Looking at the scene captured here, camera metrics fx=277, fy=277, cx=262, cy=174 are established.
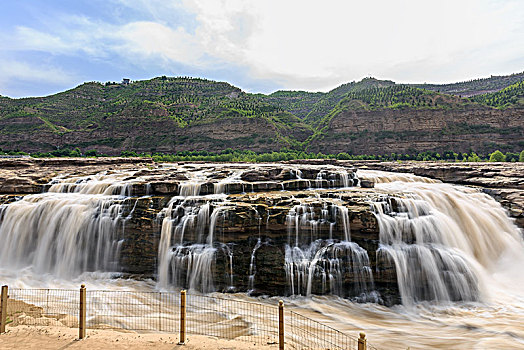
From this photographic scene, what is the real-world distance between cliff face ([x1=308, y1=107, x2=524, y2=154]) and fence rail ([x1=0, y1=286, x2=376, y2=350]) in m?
59.0

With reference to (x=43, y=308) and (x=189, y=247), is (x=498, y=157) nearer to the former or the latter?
(x=189, y=247)

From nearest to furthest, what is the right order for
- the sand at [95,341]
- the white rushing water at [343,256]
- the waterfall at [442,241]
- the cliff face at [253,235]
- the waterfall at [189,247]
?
1. the sand at [95,341]
2. the white rushing water at [343,256]
3. the waterfall at [442,241]
4. the cliff face at [253,235]
5. the waterfall at [189,247]

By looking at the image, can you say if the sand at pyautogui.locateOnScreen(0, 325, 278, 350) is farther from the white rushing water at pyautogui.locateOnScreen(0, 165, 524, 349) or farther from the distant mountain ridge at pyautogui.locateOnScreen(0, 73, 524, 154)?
the distant mountain ridge at pyautogui.locateOnScreen(0, 73, 524, 154)

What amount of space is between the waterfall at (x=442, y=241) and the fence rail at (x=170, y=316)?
5067 mm

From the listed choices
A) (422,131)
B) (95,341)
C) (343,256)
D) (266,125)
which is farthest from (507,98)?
(95,341)

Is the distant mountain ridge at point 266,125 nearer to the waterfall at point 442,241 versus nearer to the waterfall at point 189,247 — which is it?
the waterfall at point 442,241

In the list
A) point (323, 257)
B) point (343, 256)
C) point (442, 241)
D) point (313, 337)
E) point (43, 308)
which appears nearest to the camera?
point (313, 337)

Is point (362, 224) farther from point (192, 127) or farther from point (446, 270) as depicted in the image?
point (192, 127)

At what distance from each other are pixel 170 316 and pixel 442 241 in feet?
41.0

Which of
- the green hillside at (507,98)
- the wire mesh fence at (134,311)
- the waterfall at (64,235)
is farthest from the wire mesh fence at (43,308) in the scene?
the green hillside at (507,98)

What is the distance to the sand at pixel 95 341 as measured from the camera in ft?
21.5

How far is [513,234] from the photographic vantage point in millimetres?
14789

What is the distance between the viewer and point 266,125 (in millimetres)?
74938

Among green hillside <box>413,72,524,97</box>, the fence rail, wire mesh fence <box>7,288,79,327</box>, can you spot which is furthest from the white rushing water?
green hillside <box>413,72,524,97</box>
